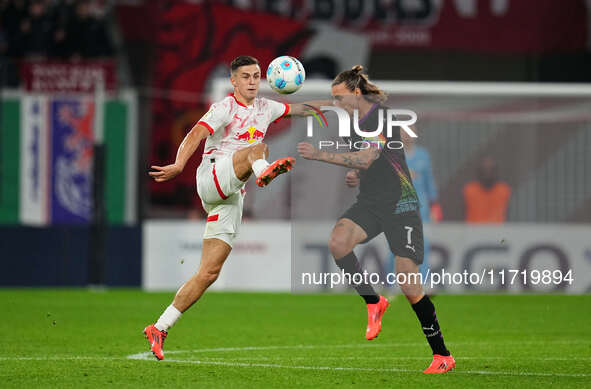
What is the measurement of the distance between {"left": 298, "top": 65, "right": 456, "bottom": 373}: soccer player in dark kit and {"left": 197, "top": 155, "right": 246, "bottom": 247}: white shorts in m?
0.58

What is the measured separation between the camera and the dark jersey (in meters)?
7.79

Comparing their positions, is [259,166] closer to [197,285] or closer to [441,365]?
[197,285]

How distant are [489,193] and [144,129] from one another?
17.7ft

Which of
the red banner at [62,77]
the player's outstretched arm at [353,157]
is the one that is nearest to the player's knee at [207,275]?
the player's outstretched arm at [353,157]

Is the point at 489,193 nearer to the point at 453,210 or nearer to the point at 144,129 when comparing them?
the point at 453,210

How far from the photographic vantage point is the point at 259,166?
7.38 m

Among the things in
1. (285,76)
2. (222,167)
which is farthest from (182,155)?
(285,76)

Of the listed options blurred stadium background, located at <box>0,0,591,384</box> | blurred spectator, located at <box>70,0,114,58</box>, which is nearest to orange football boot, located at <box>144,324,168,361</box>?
blurred stadium background, located at <box>0,0,591,384</box>

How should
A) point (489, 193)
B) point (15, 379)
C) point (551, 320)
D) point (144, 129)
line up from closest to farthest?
point (15, 379), point (551, 320), point (489, 193), point (144, 129)

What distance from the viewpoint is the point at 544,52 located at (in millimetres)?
18969

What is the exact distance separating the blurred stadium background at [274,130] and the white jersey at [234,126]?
5.68m

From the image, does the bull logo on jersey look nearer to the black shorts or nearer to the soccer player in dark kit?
the soccer player in dark kit

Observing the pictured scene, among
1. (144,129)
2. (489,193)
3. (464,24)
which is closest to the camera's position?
(489,193)

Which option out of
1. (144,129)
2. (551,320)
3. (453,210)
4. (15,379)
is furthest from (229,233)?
(144,129)
